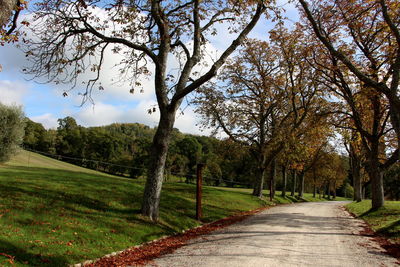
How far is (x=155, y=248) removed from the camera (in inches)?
349

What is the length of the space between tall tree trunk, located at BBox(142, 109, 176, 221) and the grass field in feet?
1.54

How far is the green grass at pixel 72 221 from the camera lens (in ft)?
22.6

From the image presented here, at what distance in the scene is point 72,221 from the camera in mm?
9125

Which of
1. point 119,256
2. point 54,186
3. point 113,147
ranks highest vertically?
point 113,147

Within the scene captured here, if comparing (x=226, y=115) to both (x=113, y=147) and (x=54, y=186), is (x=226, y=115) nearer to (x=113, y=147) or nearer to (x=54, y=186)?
(x=54, y=186)

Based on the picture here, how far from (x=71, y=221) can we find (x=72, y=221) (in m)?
0.04

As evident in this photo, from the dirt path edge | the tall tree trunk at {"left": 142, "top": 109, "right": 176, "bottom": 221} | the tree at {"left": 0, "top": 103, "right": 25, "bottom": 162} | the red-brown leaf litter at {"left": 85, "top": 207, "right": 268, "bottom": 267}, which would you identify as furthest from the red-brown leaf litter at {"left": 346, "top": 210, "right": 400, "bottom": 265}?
the tree at {"left": 0, "top": 103, "right": 25, "bottom": 162}

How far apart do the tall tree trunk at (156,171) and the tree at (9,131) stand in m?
31.4

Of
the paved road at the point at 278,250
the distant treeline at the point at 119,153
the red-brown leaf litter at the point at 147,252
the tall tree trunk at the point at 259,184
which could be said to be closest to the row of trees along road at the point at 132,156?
the distant treeline at the point at 119,153

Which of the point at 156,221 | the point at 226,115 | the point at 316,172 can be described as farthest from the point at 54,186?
the point at 316,172

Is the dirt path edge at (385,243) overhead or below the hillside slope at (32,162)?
below

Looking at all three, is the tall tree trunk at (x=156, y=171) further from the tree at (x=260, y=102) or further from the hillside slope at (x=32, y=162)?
the hillside slope at (x=32, y=162)

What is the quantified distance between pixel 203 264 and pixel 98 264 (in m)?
2.34

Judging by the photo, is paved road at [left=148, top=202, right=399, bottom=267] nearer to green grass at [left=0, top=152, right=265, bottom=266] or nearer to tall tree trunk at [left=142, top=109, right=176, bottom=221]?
A: green grass at [left=0, top=152, right=265, bottom=266]
